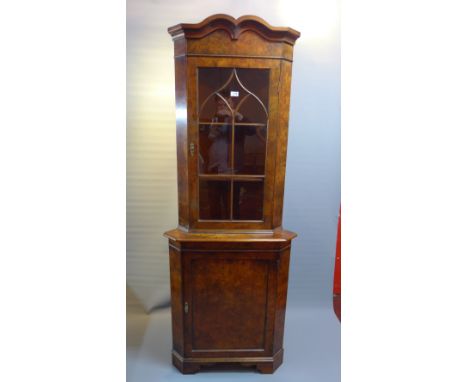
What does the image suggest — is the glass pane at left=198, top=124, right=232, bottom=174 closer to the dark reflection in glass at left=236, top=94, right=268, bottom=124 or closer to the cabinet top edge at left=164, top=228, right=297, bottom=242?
the dark reflection in glass at left=236, top=94, right=268, bottom=124

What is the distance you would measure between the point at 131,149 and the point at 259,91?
0.88 meters

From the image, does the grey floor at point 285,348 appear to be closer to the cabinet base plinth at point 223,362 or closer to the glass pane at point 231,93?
the cabinet base plinth at point 223,362

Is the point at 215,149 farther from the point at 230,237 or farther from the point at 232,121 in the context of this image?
the point at 230,237

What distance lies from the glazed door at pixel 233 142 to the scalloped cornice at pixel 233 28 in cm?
10

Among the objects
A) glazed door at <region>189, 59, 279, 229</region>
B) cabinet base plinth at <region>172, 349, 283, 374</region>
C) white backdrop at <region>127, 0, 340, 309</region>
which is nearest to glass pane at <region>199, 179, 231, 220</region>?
glazed door at <region>189, 59, 279, 229</region>

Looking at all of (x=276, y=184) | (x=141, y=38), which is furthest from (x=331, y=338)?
(x=141, y=38)

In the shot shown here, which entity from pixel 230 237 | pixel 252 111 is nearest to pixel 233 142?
pixel 252 111

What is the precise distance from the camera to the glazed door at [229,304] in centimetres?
161

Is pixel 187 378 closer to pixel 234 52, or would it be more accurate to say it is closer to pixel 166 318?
pixel 166 318

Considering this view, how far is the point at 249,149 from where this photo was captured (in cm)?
162

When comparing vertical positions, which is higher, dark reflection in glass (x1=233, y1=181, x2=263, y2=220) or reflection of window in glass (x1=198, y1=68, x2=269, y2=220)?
reflection of window in glass (x1=198, y1=68, x2=269, y2=220)

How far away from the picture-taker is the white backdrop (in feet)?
6.56

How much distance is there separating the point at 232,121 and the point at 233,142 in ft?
0.29
